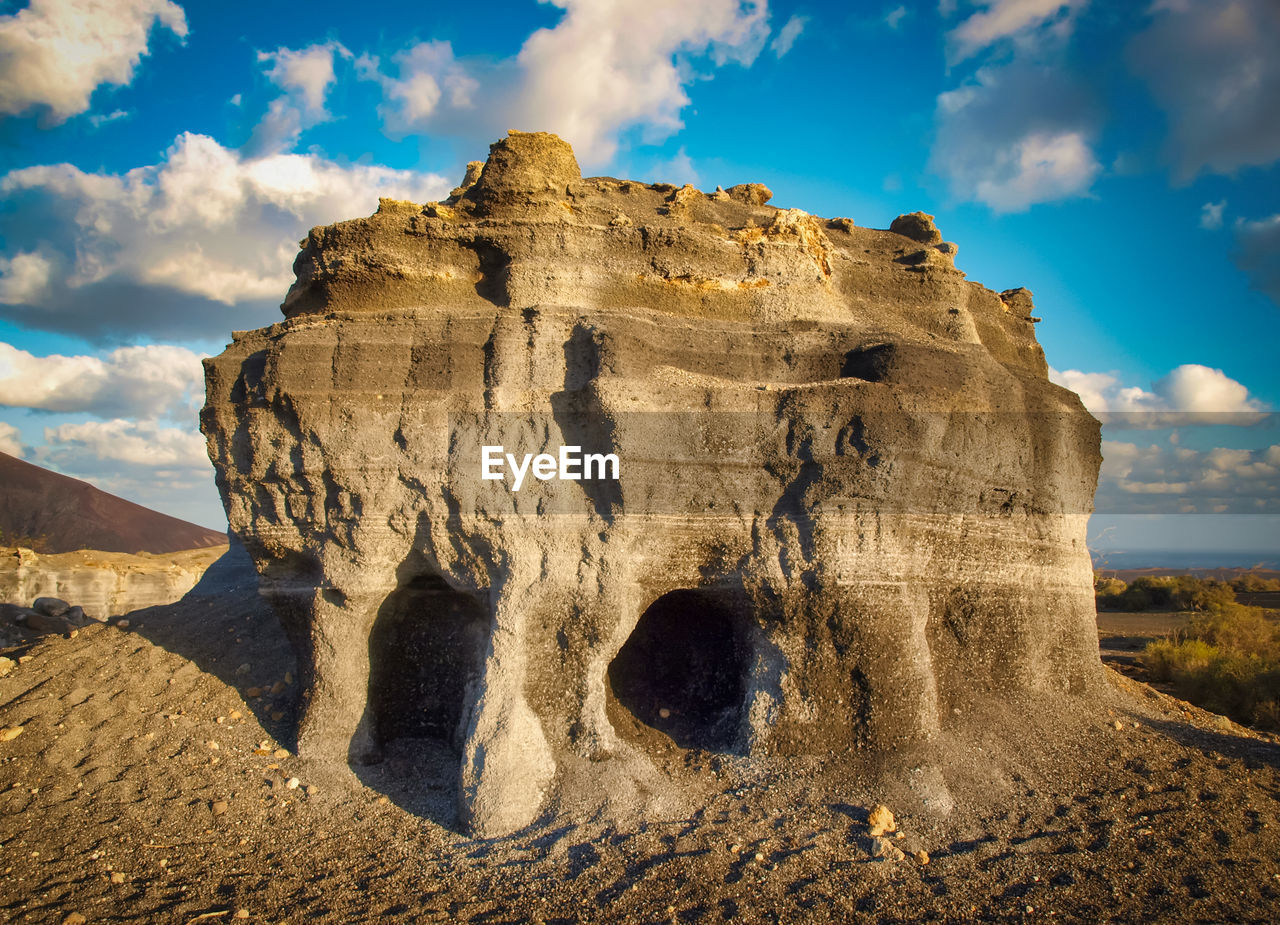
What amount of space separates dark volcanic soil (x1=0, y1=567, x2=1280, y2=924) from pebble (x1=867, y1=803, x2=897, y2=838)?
98 millimetres

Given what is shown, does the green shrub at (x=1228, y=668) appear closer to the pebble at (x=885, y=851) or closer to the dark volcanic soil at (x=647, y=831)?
the dark volcanic soil at (x=647, y=831)

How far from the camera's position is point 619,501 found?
5367 millimetres

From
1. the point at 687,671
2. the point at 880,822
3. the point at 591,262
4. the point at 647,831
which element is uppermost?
the point at 591,262

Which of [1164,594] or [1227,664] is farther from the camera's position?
[1164,594]

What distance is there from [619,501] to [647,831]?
2.29 metres

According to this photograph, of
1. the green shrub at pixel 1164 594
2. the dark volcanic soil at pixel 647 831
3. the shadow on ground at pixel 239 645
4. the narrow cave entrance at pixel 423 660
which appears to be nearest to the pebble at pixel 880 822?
the dark volcanic soil at pixel 647 831

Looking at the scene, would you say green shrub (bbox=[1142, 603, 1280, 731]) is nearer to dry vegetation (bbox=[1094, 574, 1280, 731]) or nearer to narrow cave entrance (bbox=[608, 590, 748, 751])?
dry vegetation (bbox=[1094, 574, 1280, 731])

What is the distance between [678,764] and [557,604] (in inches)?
62.0

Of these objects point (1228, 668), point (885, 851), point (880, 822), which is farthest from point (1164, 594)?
point (885, 851)

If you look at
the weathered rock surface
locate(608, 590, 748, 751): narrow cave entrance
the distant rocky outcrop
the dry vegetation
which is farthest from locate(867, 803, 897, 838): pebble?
the weathered rock surface

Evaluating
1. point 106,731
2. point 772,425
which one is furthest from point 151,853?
point 772,425

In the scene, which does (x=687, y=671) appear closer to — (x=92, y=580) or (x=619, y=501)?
(x=619, y=501)

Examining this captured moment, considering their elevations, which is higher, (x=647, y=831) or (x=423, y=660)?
(x=423, y=660)

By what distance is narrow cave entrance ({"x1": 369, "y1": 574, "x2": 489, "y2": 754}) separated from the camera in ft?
19.4
